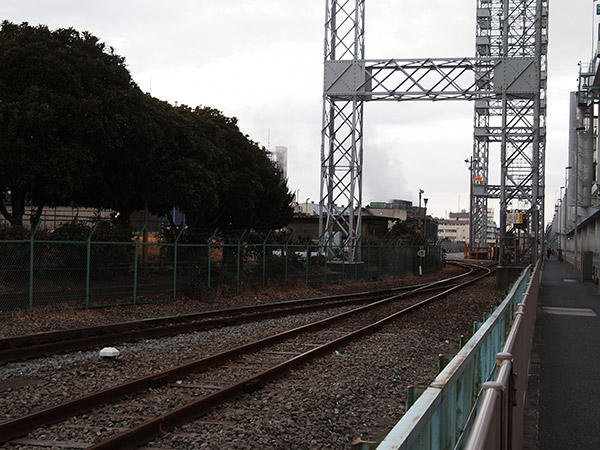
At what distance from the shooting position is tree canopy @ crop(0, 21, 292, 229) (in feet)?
Result: 66.4

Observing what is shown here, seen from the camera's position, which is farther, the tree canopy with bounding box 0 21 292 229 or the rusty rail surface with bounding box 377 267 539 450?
the tree canopy with bounding box 0 21 292 229

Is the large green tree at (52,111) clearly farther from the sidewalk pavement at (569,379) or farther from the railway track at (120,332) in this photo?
the sidewalk pavement at (569,379)

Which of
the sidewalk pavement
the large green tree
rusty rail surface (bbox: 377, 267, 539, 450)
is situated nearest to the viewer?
rusty rail surface (bbox: 377, 267, 539, 450)

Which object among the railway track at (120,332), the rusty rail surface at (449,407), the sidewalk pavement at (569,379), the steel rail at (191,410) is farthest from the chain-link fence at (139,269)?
the rusty rail surface at (449,407)

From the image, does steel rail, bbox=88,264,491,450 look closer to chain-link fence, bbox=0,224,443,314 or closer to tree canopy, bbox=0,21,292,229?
chain-link fence, bbox=0,224,443,314

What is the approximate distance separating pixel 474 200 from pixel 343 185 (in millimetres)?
54188

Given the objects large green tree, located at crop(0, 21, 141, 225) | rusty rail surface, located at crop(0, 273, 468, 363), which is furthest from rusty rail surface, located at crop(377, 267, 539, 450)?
large green tree, located at crop(0, 21, 141, 225)

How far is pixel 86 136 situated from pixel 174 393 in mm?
14787

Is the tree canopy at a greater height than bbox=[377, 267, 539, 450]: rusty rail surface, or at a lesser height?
greater

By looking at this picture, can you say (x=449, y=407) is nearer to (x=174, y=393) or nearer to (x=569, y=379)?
(x=174, y=393)

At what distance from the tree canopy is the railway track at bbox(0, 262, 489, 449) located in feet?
36.3

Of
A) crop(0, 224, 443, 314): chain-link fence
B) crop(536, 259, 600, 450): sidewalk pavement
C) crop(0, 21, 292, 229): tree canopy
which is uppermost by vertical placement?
crop(0, 21, 292, 229): tree canopy

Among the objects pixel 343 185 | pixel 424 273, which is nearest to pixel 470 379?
pixel 343 185

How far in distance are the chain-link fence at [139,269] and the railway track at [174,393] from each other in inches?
277
